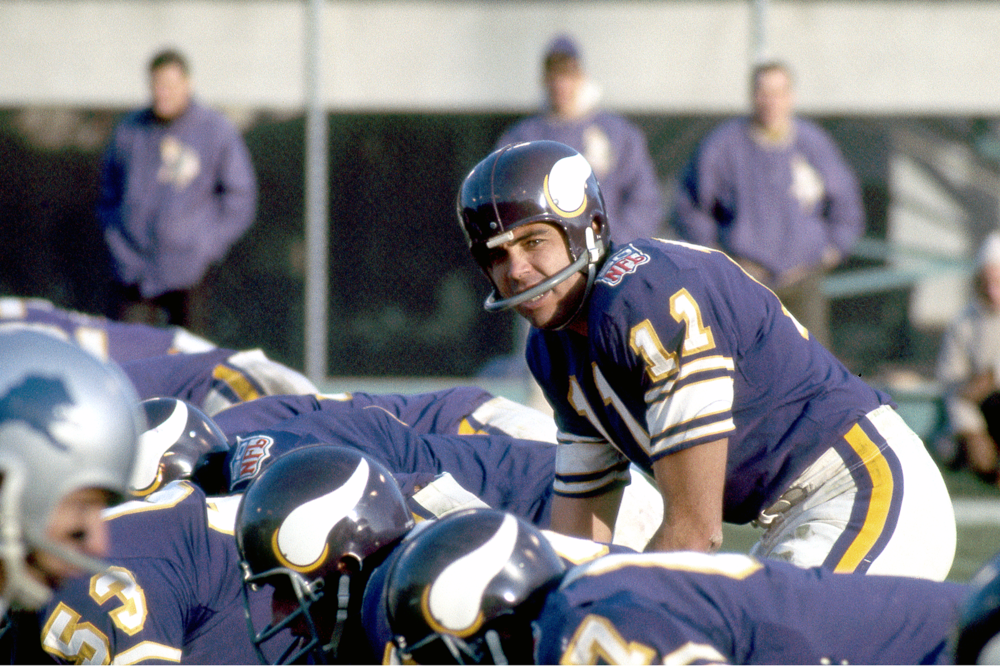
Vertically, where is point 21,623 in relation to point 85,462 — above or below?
below

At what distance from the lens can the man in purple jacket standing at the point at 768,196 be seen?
658cm

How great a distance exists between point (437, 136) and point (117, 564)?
571 centimetres

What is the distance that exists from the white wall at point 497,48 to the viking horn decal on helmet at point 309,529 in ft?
17.8

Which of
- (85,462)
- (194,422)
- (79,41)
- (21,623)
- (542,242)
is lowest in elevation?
(21,623)

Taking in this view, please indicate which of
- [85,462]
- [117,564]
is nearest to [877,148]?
[117,564]

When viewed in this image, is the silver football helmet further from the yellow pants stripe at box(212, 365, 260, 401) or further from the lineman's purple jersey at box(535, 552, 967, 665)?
the yellow pants stripe at box(212, 365, 260, 401)

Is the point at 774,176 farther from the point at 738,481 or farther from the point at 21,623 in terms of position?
the point at 21,623

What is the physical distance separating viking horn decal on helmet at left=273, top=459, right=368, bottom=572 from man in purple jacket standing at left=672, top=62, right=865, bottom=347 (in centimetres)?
398

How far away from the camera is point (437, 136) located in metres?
8.42

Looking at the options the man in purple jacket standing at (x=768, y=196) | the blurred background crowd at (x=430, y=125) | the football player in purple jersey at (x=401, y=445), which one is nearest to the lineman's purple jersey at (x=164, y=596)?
the football player in purple jersey at (x=401, y=445)

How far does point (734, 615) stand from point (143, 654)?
1409 mm

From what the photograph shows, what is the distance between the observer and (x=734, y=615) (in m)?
2.18

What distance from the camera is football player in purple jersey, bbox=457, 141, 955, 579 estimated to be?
2.91m

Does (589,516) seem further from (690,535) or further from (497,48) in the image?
(497,48)
